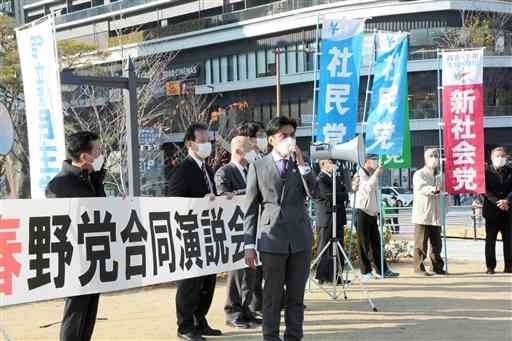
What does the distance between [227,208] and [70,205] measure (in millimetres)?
2229

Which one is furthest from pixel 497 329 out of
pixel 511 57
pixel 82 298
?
pixel 511 57

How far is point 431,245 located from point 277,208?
600 centimetres

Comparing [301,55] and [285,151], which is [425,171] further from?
[301,55]

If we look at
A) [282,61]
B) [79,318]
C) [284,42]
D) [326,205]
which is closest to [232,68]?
[282,61]

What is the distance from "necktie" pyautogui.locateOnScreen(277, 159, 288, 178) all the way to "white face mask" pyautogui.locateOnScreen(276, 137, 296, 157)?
63 millimetres

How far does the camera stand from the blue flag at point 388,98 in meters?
11.1

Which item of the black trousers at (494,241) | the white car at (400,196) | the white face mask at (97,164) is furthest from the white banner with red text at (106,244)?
the white car at (400,196)

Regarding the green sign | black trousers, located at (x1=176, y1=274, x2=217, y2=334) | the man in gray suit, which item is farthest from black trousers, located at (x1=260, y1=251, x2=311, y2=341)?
the green sign

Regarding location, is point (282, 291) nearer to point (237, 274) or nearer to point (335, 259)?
point (237, 274)

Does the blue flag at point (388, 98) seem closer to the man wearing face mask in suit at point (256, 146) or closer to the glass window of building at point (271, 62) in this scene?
the man wearing face mask in suit at point (256, 146)

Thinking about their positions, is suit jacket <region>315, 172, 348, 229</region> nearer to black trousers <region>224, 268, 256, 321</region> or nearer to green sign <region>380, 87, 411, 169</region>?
green sign <region>380, 87, 411, 169</region>

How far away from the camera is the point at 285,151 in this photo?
6188 mm

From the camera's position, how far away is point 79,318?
18.5 ft

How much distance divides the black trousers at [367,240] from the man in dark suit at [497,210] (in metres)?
1.74
